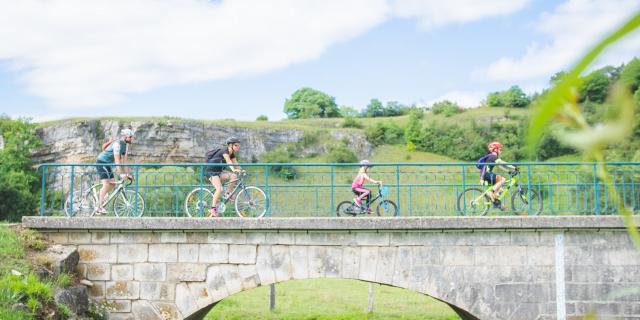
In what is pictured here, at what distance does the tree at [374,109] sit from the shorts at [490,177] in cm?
6439

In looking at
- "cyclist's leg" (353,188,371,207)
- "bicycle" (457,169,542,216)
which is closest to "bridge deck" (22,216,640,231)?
"bicycle" (457,169,542,216)

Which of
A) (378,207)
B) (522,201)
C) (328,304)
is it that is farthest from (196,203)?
(328,304)

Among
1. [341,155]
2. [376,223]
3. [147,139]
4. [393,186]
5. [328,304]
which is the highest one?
[147,139]

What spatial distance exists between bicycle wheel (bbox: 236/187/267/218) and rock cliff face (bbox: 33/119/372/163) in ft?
123

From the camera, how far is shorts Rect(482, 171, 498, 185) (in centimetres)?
1055

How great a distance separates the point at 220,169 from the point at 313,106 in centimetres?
6419

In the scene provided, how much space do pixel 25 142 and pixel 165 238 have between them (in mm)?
36486

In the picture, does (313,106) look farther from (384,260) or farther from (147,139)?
(384,260)

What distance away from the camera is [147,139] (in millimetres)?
46531

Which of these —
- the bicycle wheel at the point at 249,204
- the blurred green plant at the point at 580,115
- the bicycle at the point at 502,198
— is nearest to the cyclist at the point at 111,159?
the bicycle wheel at the point at 249,204

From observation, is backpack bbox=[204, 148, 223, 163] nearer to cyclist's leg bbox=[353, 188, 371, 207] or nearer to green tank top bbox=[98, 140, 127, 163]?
green tank top bbox=[98, 140, 127, 163]

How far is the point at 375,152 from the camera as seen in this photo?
182ft

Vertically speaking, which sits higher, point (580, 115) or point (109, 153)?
point (109, 153)

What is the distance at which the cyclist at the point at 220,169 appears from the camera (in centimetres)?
982
